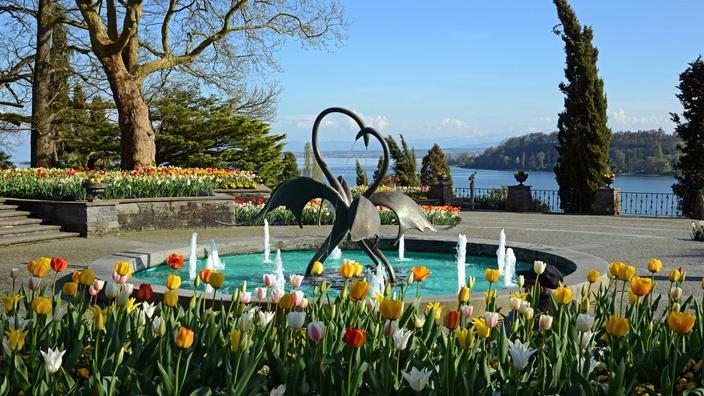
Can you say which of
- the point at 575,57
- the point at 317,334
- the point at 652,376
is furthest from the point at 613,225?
the point at 317,334

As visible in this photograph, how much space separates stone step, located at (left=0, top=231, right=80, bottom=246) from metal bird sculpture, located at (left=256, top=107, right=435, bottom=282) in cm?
592

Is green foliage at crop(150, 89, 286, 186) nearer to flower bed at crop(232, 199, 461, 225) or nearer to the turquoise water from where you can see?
flower bed at crop(232, 199, 461, 225)

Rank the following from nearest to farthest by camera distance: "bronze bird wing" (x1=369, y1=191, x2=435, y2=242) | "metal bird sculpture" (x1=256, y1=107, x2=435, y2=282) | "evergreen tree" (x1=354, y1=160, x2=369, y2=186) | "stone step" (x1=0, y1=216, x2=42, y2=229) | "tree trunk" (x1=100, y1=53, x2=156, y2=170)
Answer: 1. "metal bird sculpture" (x1=256, y1=107, x2=435, y2=282)
2. "bronze bird wing" (x1=369, y1=191, x2=435, y2=242)
3. "stone step" (x1=0, y1=216, x2=42, y2=229)
4. "tree trunk" (x1=100, y1=53, x2=156, y2=170)
5. "evergreen tree" (x1=354, y1=160, x2=369, y2=186)

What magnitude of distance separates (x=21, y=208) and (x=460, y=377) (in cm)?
1290

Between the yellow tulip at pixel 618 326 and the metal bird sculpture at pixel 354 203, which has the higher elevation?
the metal bird sculpture at pixel 354 203

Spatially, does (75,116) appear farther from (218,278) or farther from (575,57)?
(218,278)

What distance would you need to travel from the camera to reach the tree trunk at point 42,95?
944 inches

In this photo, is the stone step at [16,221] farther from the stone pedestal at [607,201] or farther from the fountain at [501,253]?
the stone pedestal at [607,201]

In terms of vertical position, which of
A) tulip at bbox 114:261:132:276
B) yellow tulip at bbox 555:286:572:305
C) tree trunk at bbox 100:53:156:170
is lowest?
yellow tulip at bbox 555:286:572:305

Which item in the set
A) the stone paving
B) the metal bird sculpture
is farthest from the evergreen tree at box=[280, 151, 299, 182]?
the metal bird sculpture

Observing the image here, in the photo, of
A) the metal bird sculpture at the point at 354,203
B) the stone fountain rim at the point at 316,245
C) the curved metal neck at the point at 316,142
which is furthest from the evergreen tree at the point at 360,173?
the metal bird sculpture at the point at 354,203

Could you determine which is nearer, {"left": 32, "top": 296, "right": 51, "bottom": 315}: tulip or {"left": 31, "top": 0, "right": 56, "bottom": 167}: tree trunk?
{"left": 32, "top": 296, "right": 51, "bottom": 315}: tulip

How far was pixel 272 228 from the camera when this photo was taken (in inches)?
515

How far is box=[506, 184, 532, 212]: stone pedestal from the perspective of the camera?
25.2 meters
